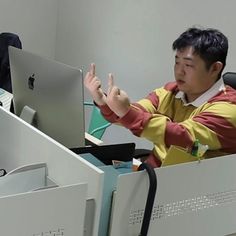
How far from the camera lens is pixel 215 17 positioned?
264 cm

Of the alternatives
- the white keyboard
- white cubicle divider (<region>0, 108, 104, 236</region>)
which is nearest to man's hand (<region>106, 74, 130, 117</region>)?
white cubicle divider (<region>0, 108, 104, 236</region>)

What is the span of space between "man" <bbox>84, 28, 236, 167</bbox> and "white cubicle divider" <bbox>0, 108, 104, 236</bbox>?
0.88 ft

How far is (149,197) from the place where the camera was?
1.07 m

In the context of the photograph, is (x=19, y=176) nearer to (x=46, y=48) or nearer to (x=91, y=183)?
(x=91, y=183)

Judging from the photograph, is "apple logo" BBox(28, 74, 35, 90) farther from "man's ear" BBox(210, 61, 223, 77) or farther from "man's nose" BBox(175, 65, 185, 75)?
"man's ear" BBox(210, 61, 223, 77)

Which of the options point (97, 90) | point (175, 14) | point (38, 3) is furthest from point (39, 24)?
point (97, 90)

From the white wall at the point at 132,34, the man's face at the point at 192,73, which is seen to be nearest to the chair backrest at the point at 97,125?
the white wall at the point at 132,34

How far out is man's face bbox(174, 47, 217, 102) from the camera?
1.61m

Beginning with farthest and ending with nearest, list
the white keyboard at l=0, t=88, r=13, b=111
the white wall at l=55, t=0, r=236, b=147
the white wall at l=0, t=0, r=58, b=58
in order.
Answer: the white wall at l=0, t=0, r=58, b=58
the white wall at l=55, t=0, r=236, b=147
the white keyboard at l=0, t=88, r=13, b=111

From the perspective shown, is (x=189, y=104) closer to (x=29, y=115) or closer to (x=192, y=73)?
(x=192, y=73)

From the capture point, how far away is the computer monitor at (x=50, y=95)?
4.64 ft

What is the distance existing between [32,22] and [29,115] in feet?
8.29

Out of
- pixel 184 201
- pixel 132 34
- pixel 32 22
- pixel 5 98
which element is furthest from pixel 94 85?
pixel 32 22

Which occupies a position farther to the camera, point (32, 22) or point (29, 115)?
point (32, 22)
